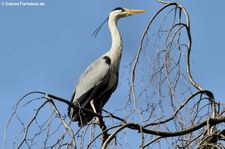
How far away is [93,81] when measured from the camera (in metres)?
6.91

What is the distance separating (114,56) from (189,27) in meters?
3.19

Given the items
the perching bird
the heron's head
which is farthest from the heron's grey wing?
the heron's head

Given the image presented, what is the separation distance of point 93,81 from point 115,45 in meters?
0.60

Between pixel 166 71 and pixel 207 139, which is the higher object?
pixel 166 71

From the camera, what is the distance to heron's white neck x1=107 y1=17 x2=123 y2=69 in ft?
23.2

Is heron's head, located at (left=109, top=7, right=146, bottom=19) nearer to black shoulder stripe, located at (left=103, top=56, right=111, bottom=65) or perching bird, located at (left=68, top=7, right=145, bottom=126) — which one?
perching bird, located at (left=68, top=7, right=145, bottom=126)

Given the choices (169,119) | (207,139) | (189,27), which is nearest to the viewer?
(207,139)

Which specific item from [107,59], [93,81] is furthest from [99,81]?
[107,59]

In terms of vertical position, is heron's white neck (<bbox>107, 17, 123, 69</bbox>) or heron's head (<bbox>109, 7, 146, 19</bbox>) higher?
heron's head (<bbox>109, 7, 146, 19</bbox>)

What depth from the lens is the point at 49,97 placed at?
3.55 m

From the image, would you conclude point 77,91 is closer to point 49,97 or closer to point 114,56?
point 114,56

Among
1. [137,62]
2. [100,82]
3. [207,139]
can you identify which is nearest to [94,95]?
[100,82]

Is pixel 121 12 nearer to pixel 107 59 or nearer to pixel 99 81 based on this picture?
pixel 107 59

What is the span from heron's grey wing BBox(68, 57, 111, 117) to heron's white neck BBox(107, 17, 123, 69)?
3.4 inches
